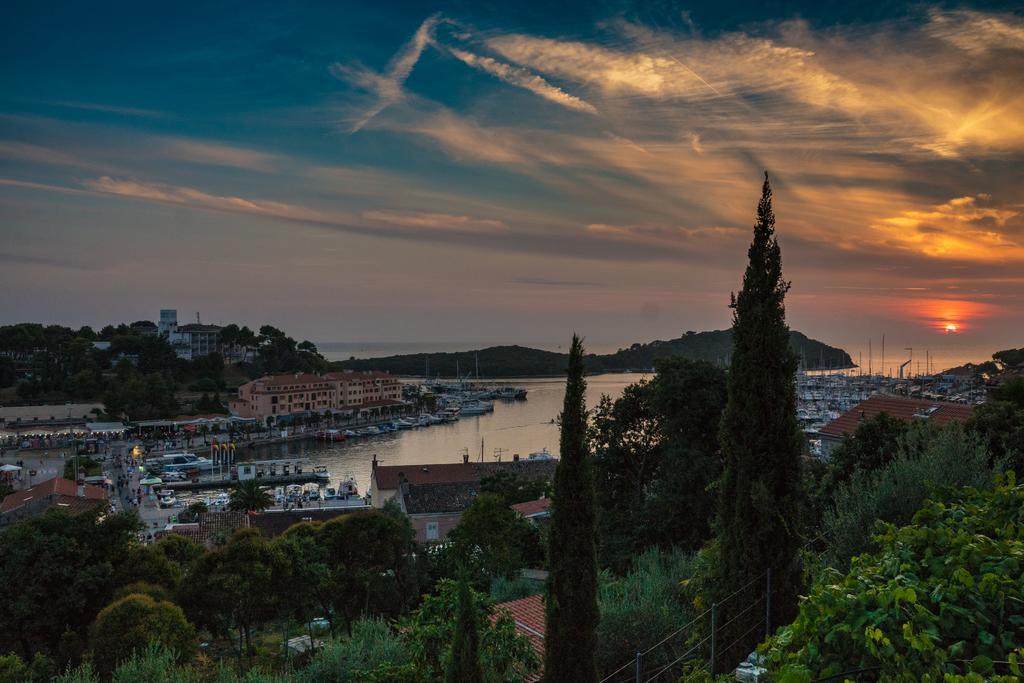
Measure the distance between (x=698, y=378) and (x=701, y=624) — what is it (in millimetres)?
6899

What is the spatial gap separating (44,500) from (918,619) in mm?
22560

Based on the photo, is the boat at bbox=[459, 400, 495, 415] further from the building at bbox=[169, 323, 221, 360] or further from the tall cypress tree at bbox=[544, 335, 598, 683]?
the tall cypress tree at bbox=[544, 335, 598, 683]

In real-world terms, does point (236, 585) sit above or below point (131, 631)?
below

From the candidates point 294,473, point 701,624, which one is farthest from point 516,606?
point 294,473

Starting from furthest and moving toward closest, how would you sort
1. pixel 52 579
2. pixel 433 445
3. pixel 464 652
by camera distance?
1. pixel 433 445
2. pixel 52 579
3. pixel 464 652

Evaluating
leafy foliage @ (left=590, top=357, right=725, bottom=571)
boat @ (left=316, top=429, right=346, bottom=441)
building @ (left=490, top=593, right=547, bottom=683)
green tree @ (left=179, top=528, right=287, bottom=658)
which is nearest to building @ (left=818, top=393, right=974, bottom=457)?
leafy foliage @ (left=590, top=357, right=725, bottom=571)

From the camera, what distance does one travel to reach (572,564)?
6.32 metres

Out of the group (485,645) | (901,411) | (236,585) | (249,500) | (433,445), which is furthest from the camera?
(433,445)

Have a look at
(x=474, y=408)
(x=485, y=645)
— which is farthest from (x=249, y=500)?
(x=474, y=408)

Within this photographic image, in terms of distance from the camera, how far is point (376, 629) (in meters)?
7.96

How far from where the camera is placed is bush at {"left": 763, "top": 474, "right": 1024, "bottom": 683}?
201cm

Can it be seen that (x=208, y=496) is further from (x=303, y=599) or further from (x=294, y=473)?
(x=303, y=599)

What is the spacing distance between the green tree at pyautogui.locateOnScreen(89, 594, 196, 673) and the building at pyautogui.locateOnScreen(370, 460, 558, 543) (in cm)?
1192

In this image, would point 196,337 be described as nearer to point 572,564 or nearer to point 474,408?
point 474,408
